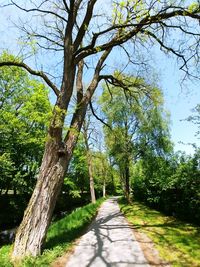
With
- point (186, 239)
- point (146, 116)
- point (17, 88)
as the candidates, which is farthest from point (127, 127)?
point (186, 239)

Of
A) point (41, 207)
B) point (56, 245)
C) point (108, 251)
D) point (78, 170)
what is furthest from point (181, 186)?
point (78, 170)

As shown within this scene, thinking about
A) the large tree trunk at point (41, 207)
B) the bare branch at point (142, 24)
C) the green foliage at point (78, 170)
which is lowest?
the large tree trunk at point (41, 207)

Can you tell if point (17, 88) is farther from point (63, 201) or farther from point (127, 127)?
point (63, 201)

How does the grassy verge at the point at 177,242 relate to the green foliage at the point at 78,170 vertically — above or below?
below

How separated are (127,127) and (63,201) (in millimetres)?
15000

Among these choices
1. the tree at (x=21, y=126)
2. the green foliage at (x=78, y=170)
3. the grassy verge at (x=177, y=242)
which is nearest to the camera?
the grassy verge at (x=177, y=242)

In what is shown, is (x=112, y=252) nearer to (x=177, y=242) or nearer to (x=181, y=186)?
(x=177, y=242)

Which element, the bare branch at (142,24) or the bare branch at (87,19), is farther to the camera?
the bare branch at (87,19)

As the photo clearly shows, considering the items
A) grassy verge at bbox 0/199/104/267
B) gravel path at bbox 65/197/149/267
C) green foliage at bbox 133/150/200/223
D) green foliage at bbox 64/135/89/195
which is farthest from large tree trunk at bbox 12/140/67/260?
green foliage at bbox 64/135/89/195

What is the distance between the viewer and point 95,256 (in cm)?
758

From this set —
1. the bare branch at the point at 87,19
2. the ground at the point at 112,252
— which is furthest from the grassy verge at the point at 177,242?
the bare branch at the point at 87,19

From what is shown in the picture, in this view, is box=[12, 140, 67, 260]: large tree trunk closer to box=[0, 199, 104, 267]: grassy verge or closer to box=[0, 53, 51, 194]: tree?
box=[0, 199, 104, 267]: grassy verge

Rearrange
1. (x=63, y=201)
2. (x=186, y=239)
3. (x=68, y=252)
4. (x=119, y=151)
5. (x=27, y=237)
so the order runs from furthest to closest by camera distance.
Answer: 1. (x=63, y=201)
2. (x=119, y=151)
3. (x=186, y=239)
4. (x=68, y=252)
5. (x=27, y=237)

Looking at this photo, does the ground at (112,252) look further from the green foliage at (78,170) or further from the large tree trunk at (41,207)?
the green foliage at (78,170)
